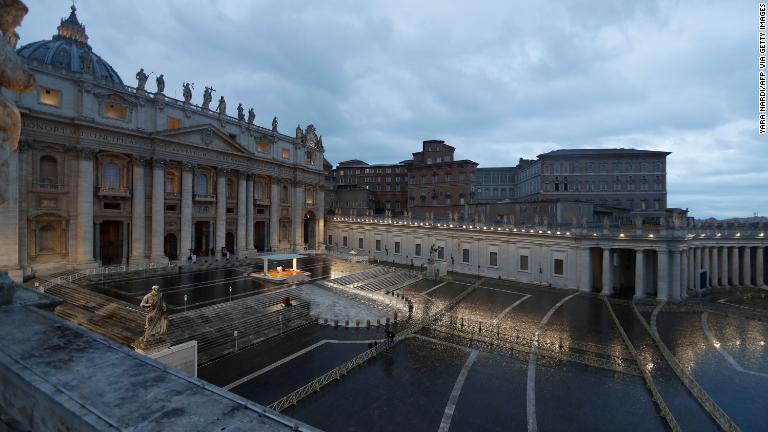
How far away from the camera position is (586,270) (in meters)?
40.0

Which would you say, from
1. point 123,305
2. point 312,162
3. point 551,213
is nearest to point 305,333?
point 123,305

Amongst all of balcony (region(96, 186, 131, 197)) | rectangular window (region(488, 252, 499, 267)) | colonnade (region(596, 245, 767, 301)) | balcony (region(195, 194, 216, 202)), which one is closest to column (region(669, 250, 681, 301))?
colonnade (region(596, 245, 767, 301))

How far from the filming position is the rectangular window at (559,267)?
41772mm

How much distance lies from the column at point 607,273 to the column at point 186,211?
4621cm

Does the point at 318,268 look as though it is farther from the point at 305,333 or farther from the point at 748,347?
the point at 748,347

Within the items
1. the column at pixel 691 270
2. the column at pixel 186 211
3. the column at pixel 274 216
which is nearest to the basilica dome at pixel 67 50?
the column at pixel 186 211

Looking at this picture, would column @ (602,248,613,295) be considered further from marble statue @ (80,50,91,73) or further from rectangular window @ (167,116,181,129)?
marble statue @ (80,50,91,73)

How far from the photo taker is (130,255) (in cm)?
4044

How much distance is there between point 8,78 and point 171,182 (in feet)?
147

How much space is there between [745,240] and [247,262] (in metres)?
60.7

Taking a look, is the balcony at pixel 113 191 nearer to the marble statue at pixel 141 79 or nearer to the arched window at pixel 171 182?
the arched window at pixel 171 182

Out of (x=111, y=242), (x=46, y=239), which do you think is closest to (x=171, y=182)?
(x=111, y=242)

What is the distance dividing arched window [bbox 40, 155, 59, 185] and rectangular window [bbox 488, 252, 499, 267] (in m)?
46.5

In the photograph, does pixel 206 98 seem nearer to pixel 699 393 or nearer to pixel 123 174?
pixel 123 174
